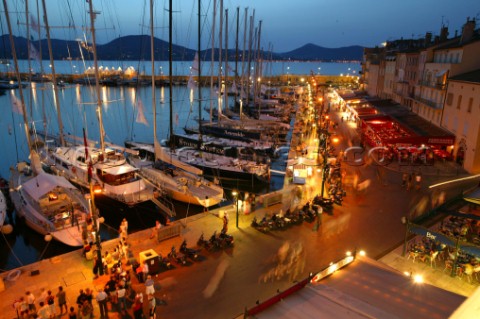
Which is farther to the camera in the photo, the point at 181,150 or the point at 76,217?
the point at 181,150

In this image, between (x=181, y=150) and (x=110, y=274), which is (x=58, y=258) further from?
(x=181, y=150)

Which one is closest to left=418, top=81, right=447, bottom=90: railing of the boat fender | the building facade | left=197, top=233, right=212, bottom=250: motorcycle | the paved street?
the building facade

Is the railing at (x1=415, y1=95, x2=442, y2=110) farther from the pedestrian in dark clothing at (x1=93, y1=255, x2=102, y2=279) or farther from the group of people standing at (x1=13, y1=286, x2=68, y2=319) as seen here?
the group of people standing at (x1=13, y1=286, x2=68, y2=319)

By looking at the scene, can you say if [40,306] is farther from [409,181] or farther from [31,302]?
[409,181]

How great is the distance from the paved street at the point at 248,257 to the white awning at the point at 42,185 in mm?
5245

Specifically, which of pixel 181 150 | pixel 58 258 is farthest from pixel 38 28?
pixel 58 258

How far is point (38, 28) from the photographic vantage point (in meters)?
25.9

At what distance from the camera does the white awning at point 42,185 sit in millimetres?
→ 19688

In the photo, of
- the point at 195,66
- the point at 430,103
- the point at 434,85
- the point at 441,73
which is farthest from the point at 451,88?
the point at 195,66

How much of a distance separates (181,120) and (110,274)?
57.2 metres

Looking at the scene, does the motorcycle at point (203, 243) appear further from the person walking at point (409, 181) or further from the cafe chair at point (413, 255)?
the person walking at point (409, 181)

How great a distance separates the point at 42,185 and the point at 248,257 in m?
12.3

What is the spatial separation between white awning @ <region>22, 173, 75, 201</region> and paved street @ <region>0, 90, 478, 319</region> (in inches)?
206

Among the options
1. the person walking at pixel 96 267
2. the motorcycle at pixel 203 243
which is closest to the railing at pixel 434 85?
the motorcycle at pixel 203 243
